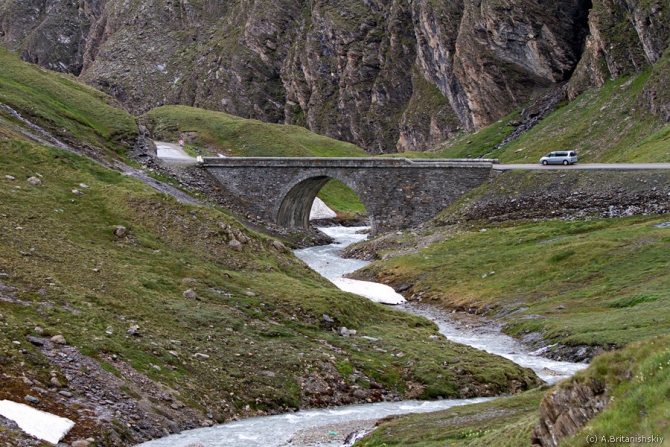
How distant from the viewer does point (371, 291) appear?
5247 cm

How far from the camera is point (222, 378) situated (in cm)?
2828

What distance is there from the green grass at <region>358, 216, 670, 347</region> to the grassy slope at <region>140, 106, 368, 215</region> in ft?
158

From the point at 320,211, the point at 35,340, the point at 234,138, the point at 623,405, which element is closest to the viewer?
the point at 623,405

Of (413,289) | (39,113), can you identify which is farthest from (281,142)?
(413,289)

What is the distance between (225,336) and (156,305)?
334 cm

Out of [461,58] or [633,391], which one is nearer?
[633,391]

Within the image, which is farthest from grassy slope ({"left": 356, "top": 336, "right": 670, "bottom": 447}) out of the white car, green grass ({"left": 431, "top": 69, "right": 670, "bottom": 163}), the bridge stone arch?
the bridge stone arch

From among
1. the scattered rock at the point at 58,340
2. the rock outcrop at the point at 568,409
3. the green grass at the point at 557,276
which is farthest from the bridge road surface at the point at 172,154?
the rock outcrop at the point at 568,409

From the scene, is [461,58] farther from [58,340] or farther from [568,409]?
[568,409]

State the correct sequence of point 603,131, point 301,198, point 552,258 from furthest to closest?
point 603,131
point 301,198
point 552,258

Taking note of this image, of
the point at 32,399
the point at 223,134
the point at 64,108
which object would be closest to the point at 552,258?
the point at 32,399

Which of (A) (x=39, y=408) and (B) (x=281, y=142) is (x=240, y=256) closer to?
(A) (x=39, y=408)

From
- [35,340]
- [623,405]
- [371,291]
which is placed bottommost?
[371,291]

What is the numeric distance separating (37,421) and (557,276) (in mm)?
40356
